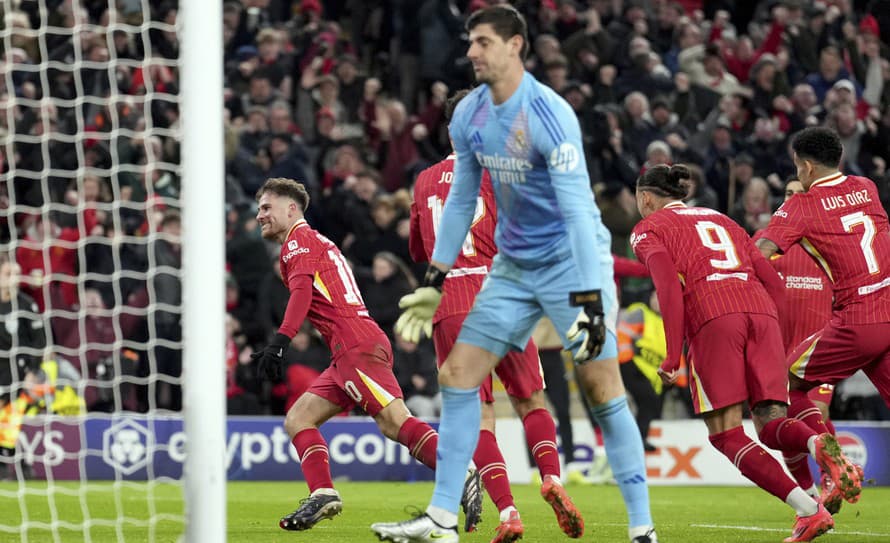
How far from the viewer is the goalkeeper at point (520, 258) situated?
614cm

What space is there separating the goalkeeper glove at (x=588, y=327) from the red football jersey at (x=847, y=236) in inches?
118

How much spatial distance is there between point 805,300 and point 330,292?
12.7 feet

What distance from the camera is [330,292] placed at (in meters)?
8.91

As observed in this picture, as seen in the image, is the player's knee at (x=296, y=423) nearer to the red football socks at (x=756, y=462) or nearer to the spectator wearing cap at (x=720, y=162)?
the red football socks at (x=756, y=462)

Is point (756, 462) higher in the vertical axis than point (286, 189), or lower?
lower

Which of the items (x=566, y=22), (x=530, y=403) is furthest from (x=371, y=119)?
(x=530, y=403)

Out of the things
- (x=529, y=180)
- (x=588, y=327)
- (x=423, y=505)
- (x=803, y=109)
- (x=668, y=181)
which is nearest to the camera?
(x=588, y=327)

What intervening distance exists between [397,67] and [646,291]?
6299 millimetres

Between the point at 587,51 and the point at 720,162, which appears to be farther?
the point at 587,51

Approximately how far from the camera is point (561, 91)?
17.7 metres

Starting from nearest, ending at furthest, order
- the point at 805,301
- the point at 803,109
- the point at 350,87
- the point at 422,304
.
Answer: the point at 422,304 < the point at 805,301 < the point at 803,109 < the point at 350,87

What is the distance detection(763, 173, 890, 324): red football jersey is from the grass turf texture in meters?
1.46

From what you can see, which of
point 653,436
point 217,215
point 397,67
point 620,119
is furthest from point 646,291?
point 217,215

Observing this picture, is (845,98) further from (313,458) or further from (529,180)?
(529,180)
